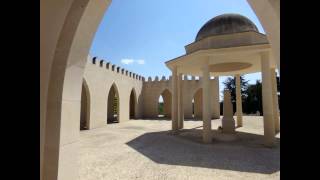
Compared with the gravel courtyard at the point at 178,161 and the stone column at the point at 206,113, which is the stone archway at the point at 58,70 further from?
the stone column at the point at 206,113

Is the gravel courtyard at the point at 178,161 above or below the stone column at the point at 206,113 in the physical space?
below

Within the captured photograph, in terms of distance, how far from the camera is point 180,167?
623 cm

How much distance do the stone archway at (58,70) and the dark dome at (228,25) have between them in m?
11.5

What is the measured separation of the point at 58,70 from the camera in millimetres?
2363

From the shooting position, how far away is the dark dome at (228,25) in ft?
41.7

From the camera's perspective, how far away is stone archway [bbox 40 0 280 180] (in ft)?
7.47

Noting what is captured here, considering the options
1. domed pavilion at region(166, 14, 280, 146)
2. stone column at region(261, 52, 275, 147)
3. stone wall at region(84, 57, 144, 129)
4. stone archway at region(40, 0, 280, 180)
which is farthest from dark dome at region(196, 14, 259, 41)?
stone archway at region(40, 0, 280, 180)

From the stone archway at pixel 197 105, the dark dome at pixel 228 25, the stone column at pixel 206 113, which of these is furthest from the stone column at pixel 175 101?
the stone archway at pixel 197 105

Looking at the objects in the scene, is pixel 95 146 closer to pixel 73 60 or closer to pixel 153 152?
pixel 153 152

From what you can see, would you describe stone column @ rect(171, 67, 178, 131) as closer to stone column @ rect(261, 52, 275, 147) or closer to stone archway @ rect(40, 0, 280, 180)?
stone column @ rect(261, 52, 275, 147)

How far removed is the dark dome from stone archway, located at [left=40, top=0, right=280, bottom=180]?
11491 mm
